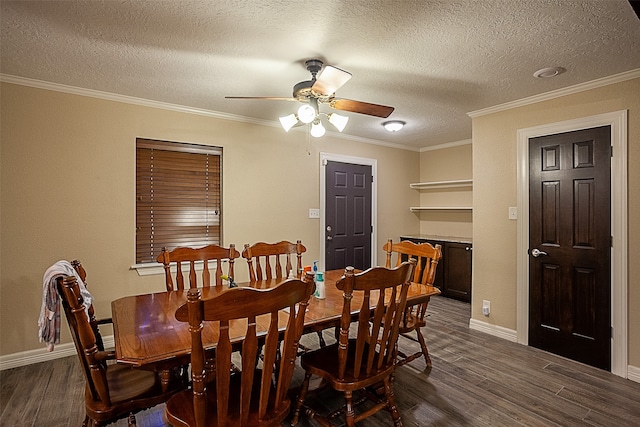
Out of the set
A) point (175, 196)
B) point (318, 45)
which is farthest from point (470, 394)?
point (175, 196)

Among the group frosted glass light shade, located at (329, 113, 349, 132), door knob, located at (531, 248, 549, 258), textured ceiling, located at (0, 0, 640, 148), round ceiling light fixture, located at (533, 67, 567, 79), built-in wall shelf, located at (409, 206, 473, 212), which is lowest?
door knob, located at (531, 248, 549, 258)

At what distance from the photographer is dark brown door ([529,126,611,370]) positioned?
275cm

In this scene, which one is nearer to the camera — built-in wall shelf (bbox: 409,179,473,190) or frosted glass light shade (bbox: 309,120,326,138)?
frosted glass light shade (bbox: 309,120,326,138)

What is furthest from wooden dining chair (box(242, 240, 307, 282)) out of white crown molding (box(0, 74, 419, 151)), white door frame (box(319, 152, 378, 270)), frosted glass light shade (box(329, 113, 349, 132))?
white crown molding (box(0, 74, 419, 151))

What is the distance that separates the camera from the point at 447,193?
5602mm

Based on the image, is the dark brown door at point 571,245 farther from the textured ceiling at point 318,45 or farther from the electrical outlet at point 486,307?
the textured ceiling at point 318,45

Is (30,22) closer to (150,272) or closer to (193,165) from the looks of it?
(193,165)

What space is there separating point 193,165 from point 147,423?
8.01 ft

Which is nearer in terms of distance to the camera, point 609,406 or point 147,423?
point 147,423

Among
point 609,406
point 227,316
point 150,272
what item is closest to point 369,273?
point 227,316

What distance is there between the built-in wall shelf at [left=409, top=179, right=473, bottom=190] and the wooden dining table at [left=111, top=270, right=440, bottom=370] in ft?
10.4

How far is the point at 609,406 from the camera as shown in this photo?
2219 mm

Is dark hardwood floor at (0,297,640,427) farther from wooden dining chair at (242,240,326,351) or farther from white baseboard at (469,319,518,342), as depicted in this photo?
wooden dining chair at (242,240,326,351)

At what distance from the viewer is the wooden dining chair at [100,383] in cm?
139
